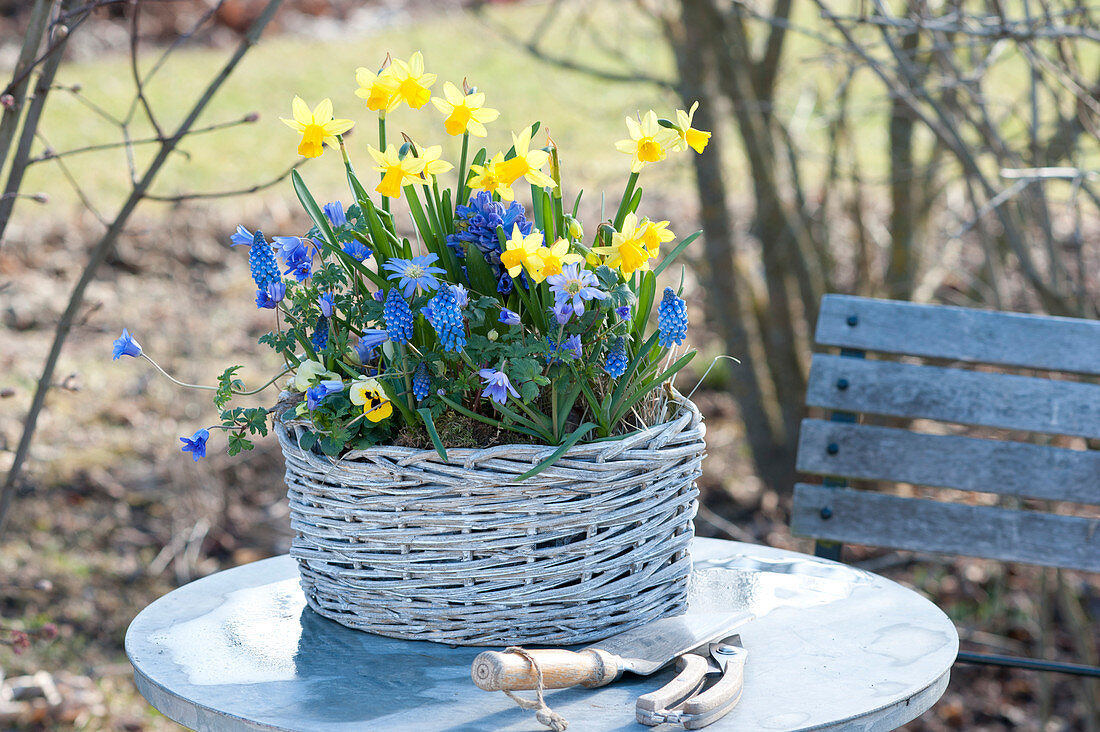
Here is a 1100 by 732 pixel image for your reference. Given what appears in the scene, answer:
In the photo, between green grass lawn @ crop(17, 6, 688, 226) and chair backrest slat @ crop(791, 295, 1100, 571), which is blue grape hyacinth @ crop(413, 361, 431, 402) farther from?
green grass lawn @ crop(17, 6, 688, 226)

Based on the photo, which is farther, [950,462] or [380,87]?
[950,462]

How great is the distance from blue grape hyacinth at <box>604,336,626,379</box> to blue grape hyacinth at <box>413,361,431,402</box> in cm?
18

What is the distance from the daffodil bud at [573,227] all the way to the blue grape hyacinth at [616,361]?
0.40ft

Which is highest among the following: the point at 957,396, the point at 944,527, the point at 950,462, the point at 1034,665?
the point at 957,396

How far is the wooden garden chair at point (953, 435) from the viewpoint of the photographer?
1823 mm

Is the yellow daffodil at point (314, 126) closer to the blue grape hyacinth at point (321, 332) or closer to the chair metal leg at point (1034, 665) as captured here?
the blue grape hyacinth at point (321, 332)

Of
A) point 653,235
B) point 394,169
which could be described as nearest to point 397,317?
point 394,169

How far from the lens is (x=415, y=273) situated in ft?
3.44

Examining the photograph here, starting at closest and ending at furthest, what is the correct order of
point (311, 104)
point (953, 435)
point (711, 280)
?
point (953, 435) → point (711, 280) → point (311, 104)

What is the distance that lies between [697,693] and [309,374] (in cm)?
51

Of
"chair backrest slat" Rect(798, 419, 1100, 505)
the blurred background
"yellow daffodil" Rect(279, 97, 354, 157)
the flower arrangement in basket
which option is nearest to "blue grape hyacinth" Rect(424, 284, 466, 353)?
the flower arrangement in basket

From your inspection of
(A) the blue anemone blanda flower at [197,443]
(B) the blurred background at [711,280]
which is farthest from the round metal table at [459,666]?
(B) the blurred background at [711,280]

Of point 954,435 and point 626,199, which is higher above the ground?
point 626,199

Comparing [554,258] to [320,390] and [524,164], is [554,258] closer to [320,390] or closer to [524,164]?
[524,164]
